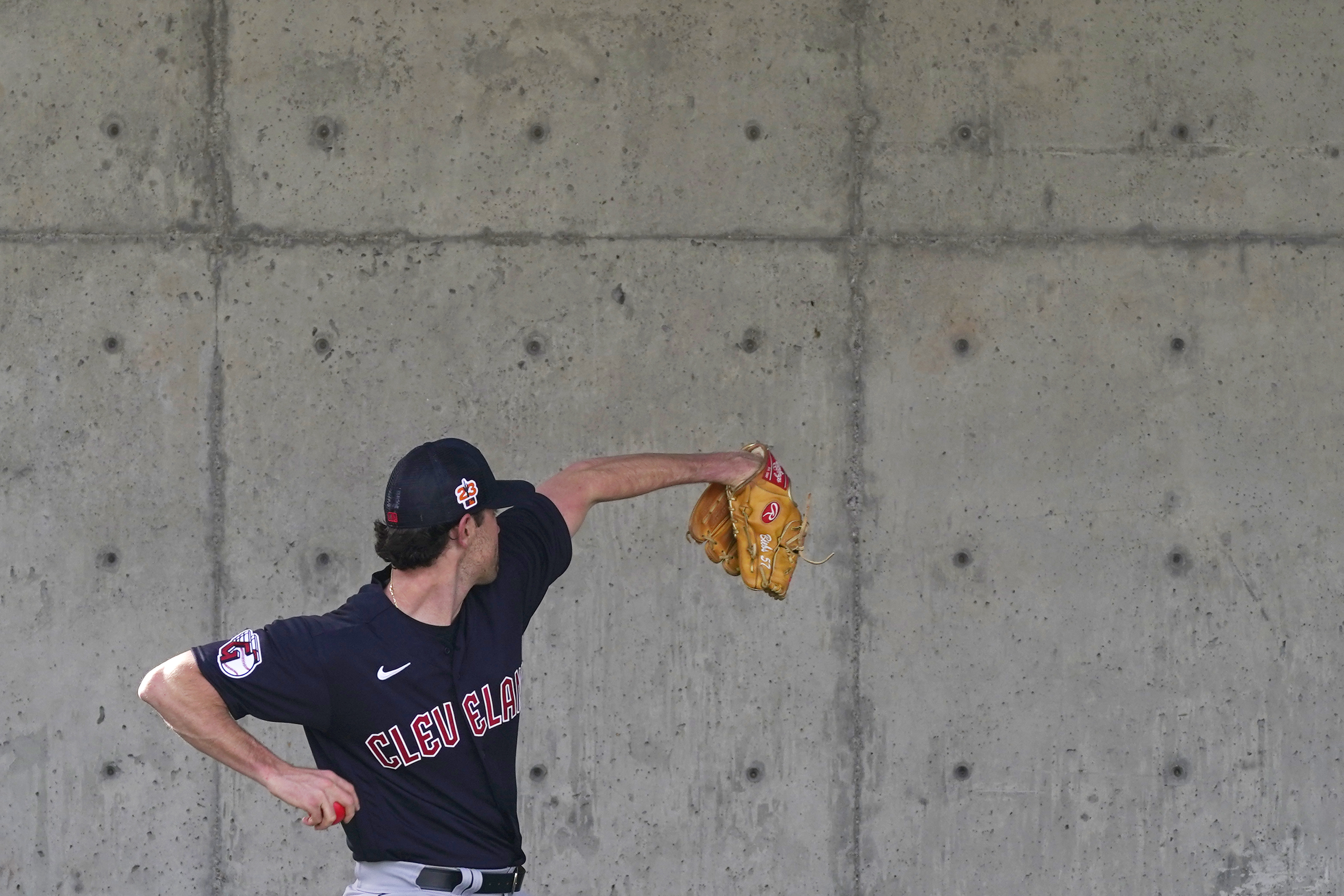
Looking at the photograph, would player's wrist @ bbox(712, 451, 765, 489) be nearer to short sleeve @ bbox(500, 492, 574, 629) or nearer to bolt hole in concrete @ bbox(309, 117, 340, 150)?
short sleeve @ bbox(500, 492, 574, 629)

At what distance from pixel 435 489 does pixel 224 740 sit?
2.03 ft

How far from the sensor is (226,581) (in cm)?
449

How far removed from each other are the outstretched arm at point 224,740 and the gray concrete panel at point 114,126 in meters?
2.33

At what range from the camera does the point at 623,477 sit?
10.4 ft

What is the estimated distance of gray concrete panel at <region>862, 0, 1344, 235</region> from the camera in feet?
14.8

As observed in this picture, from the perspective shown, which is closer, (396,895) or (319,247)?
(396,895)

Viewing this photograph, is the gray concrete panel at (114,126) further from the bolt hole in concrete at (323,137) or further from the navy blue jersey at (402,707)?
the navy blue jersey at (402,707)

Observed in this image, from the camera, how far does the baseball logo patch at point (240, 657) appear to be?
2.62 meters

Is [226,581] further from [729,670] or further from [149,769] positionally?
[729,670]

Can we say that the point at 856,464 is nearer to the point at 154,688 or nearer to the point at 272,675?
the point at 272,675

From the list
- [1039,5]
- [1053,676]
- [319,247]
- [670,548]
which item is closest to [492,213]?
[319,247]

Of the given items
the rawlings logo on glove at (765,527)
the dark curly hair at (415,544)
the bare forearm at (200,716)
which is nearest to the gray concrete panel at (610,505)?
the rawlings logo on glove at (765,527)

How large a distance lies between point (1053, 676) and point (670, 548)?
4.36ft

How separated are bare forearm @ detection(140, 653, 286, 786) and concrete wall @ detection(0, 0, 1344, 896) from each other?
6.15 feet
